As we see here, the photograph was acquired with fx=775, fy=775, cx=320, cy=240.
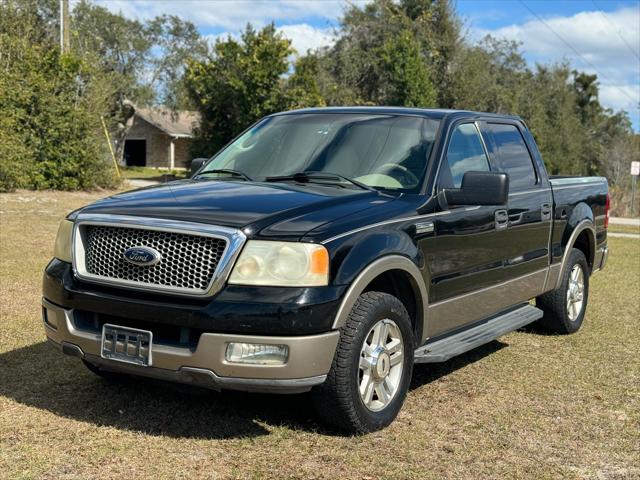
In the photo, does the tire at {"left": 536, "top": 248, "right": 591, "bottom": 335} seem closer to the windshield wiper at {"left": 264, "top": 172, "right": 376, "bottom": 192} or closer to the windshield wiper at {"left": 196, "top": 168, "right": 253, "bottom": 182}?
the windshield wiper at {"left": 264, "top": 172, "right": 376, "bottom": 192}

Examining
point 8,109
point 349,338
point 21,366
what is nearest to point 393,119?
point 349,338

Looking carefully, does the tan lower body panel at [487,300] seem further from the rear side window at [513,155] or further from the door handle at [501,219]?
the rear side window at [513,155]

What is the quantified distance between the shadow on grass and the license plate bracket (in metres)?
0.36

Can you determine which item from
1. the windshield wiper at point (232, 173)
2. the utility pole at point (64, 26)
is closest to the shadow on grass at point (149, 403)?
the windshield wiper at point (232, 173)

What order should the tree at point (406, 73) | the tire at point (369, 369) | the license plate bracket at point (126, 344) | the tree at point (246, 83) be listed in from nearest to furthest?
the license plate bracket at point (126, 344) < the tire at point (369, 369) < the tree at point (246, 83) < the tree at point (406, 73)

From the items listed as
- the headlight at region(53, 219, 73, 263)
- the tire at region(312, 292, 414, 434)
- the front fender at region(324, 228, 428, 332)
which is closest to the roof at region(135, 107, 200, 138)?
the headlight at region(53, 219, 73, 263)

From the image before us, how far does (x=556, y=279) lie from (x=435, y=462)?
3.27 metres

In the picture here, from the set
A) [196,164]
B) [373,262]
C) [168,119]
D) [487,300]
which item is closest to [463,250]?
[487,300]

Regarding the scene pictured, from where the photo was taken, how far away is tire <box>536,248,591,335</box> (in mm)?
7055

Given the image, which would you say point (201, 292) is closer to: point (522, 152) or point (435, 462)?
point (435, 462)

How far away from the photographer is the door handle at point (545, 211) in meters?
6.37

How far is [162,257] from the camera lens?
3.98 m

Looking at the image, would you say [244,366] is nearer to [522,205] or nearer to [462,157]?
[462,157]

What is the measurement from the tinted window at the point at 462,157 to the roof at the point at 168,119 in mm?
44140
